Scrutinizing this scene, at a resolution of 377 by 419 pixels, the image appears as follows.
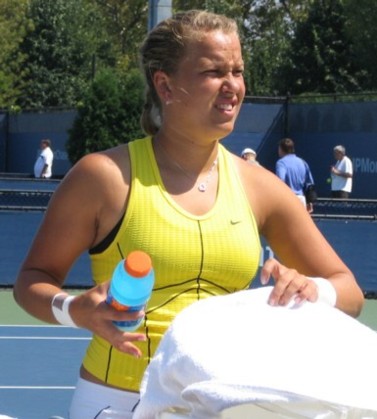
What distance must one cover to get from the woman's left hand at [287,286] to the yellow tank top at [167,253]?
0.75 ft

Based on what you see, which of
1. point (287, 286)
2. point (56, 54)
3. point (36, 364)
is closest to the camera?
point (287, 286)

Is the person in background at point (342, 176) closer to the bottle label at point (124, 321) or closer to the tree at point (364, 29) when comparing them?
the tree at point (364, 29)

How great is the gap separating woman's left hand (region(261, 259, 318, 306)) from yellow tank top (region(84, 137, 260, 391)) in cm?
23

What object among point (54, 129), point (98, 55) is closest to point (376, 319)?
point (54, 129)

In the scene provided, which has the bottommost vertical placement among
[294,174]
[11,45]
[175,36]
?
[11,45]

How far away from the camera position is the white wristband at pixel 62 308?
299 cm

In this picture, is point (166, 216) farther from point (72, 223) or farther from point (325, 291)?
point (325, 291)

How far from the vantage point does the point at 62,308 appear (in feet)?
→ 9.91

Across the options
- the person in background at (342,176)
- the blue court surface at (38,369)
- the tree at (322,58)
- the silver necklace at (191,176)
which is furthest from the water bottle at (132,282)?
the tree at (322,58)

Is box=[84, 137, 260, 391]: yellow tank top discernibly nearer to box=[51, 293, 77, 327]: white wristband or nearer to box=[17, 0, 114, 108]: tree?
box=[51, 293, 77, 327]: white wristband

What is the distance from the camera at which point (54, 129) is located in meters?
39.1

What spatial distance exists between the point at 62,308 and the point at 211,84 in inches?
25.0

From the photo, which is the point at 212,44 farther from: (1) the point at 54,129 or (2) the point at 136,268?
(1) the point at 54,129

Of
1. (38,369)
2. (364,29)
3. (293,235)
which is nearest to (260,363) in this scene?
(293,235)
